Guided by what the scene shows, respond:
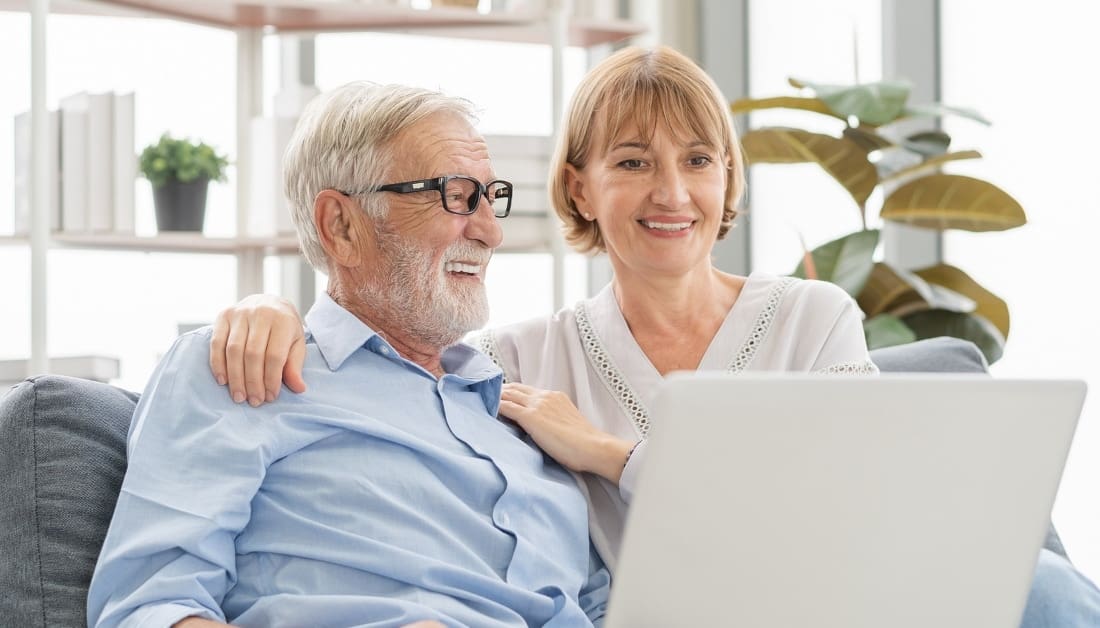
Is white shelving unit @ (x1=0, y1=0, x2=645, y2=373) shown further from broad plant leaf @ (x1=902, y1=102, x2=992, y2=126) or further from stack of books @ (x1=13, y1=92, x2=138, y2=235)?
broad plant leaf @ (x1=902, y1=102, x2=992, y2=126)

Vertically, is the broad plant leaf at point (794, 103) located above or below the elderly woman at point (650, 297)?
above

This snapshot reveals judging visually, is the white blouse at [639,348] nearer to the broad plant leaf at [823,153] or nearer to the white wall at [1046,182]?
the broad plant leaf at [823,153]

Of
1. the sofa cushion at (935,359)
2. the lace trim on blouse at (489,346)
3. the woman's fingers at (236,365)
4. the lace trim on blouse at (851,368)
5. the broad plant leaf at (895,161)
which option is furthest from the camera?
the broad plant leaf at (895,161)

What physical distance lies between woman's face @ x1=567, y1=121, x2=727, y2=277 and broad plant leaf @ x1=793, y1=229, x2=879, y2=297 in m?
1.01

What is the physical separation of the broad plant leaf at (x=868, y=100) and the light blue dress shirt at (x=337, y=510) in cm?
148

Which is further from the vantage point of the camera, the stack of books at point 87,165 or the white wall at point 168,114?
the white wall at point 168,114

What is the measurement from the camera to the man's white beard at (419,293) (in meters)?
1.66

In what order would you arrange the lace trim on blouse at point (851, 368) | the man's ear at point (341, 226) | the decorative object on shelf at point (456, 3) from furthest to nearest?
the decorative object on shelf at point (456, 3)
the lace trim on blouse at point (851, 368)
the man's ear at point (341, 226)

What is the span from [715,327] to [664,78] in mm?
386

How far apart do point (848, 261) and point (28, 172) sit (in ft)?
6.20

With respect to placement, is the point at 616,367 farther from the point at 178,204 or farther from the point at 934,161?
the point at 178,204

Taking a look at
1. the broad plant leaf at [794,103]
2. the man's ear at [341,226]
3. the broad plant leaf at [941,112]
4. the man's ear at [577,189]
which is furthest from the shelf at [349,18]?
the man's ear at [341,226]

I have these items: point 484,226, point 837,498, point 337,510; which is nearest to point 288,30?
point 484,226

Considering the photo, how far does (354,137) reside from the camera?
65.1 inches
